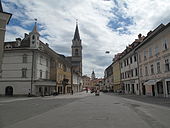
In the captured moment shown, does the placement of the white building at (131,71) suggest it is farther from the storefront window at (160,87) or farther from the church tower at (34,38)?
the church tower at (34,38)

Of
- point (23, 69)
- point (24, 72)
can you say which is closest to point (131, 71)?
point (24, 72)

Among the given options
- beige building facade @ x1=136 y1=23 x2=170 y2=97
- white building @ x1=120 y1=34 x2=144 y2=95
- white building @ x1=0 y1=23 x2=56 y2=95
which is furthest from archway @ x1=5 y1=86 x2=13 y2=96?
beige building facade @ x1=136 y1=23 x2=170 y2=97

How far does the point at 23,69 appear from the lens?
4506 cm

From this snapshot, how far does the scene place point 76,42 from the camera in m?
115

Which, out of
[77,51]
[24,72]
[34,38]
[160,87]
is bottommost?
[160,87]

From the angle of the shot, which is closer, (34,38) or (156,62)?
(156,62)

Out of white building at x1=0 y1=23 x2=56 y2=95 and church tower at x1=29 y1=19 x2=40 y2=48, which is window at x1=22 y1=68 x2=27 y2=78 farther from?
church tower at x1=29 y1=19 x2=40 y2=48

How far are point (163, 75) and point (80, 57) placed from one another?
87.8 metres

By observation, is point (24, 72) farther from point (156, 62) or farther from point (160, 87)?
point (160, 87)

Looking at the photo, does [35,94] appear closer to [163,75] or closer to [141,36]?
[163,75]

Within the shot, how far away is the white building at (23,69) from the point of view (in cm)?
4425

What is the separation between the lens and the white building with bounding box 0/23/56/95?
44250 millimetres

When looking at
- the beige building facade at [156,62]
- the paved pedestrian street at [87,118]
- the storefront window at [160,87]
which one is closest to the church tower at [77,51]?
the beige building facade at [156,62]

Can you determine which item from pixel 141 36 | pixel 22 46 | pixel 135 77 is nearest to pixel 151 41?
pixel 135 77
